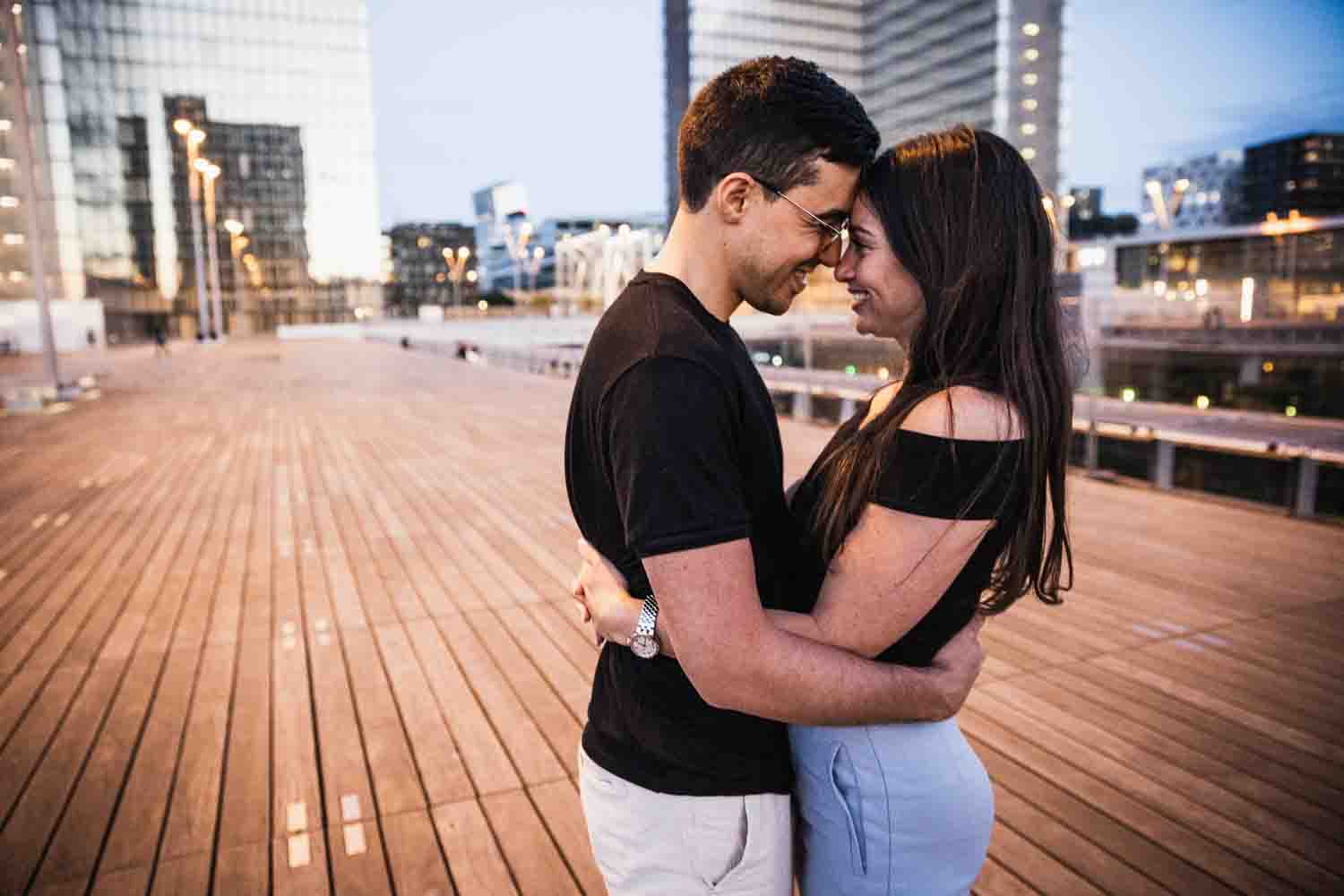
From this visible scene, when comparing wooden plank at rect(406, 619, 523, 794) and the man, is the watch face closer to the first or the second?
the man

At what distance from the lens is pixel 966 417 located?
1146 millimetres

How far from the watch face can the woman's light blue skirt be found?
0.90 ft

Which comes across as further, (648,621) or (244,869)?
(244,869)

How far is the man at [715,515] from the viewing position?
101 centimetres

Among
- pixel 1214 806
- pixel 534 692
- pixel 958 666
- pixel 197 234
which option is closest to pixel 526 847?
pixel 534 692

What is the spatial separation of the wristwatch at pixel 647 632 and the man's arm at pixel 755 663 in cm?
10

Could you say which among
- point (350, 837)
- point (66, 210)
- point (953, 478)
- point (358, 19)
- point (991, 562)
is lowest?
point (350, 837)

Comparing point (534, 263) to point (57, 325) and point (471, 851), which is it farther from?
point (471, 851)

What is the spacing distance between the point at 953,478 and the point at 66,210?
2377 inches

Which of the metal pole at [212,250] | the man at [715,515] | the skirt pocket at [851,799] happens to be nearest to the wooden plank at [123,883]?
the man at [715,515]

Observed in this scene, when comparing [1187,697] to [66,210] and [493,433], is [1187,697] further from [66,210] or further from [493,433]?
[66,210]

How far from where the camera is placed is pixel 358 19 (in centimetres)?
5928

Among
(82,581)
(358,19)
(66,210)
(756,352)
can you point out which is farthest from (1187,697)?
(358,19)

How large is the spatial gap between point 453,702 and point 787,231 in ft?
9.89
